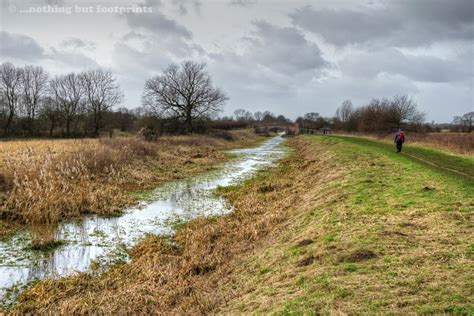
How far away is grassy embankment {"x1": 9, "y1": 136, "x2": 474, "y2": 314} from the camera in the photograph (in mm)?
4402

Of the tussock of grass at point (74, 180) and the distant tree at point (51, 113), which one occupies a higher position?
the distant tree at point (51, 113)

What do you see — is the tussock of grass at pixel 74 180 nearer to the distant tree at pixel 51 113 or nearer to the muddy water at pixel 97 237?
the muddy water at pixel 97 237

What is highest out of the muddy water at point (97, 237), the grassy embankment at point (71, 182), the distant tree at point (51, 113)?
the distant tree at point (51, 113)

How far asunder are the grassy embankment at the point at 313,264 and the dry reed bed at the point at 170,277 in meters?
0.02

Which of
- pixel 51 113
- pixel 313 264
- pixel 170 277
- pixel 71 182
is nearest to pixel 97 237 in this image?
pixel 170 277

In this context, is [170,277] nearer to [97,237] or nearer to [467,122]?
[97,237]

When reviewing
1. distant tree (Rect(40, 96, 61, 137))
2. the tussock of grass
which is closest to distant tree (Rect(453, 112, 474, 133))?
the tussock of grass

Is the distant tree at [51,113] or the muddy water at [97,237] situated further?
the distant tree at [51,113]

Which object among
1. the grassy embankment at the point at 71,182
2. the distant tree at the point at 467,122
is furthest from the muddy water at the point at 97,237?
the distant tree at the point at 467,122

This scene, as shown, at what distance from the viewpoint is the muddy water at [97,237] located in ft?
23.4

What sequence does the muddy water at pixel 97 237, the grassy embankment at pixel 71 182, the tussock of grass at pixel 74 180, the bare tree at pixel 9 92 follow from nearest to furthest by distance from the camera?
1. the muddy water at pixel 97 237
2. the grassy embankment at pixel 71 182
3. the tussock of grass at pixel 74 180
4. the bare tree at pixel 9 92

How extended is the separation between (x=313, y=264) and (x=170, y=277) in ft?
9.42

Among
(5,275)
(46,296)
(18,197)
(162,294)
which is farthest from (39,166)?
(162,294)

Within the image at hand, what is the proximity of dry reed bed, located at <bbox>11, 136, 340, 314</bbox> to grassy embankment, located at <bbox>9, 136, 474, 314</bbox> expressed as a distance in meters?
0.02
